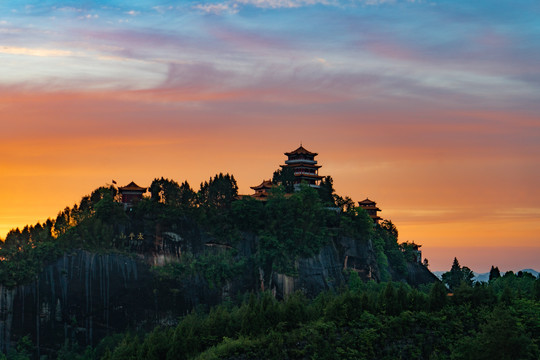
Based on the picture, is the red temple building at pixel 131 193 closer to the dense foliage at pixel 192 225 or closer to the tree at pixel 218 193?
the dense foliage at pixel 192 225

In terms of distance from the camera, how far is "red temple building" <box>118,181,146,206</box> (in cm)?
10088

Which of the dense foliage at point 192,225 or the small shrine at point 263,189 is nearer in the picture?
the dense foliage at point 192,225

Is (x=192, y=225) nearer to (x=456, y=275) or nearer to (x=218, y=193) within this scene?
(x=218, y=193)

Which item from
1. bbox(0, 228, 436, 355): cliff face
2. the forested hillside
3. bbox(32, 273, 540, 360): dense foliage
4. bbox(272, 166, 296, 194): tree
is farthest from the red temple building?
bbox(32, 273, 540, 360): dense foliage

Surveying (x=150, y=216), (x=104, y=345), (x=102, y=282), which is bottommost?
(x=104, y=345)

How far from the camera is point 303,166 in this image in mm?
115938

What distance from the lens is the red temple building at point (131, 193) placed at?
100875mm

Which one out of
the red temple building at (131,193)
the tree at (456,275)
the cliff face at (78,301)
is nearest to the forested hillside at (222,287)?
the cliff face at (78,301)

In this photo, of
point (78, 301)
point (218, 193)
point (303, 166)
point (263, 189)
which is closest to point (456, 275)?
point (303, 166)

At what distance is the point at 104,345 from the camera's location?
3477 inches

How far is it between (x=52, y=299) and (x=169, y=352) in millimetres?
30125

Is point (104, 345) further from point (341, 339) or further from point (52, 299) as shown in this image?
point (341, 339)

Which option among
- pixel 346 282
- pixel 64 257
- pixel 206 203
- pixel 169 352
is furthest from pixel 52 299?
pixel 346 282

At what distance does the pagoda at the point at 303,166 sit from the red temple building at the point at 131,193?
73.4ft
